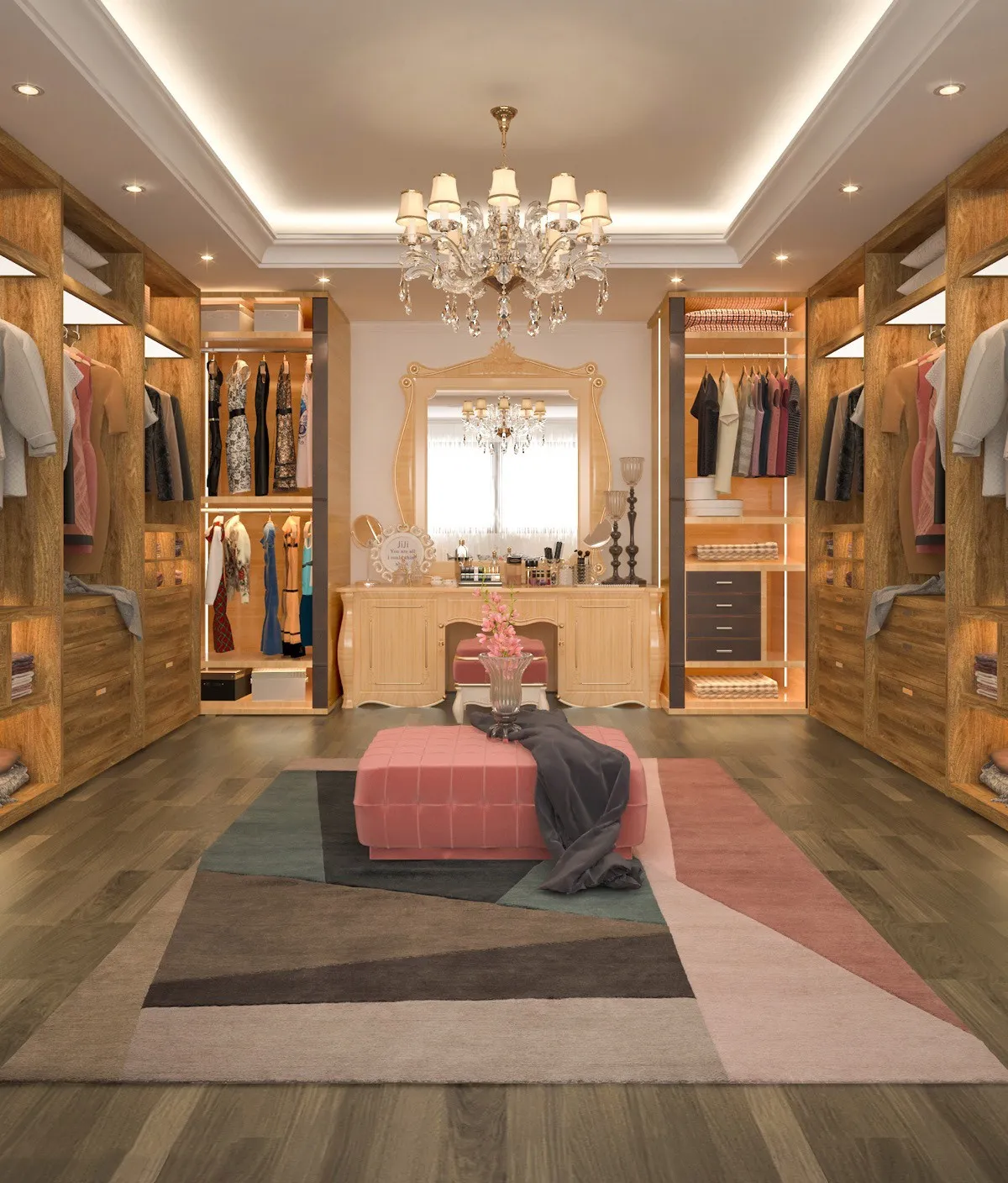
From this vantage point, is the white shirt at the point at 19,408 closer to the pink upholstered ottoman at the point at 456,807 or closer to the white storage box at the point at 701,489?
the pink upholstered ottoman at the point at 456,807

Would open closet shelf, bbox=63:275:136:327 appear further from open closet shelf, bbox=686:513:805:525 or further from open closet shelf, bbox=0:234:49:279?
open closet shelf, bbox=686:513:805:525

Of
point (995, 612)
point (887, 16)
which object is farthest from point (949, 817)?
point (887, 16)

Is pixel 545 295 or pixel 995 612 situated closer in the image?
pixel 995 612

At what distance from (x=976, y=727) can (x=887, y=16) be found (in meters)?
2.89

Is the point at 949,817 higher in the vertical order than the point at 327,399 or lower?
lower

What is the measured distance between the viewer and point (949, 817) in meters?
3.90

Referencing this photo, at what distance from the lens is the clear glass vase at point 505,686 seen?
147 inches

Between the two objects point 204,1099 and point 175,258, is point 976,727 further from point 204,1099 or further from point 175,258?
point 175,258

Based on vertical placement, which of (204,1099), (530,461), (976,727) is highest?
(530,461)

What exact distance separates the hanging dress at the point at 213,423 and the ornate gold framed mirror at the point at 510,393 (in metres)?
1.36

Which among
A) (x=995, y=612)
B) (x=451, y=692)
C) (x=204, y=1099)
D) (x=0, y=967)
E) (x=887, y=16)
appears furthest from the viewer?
(x=451, y=692)

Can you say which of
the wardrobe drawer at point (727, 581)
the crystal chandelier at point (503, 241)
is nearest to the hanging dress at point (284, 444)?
the crystal chandelier at point (503, 241)

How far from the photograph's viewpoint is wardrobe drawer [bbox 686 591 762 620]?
6523 mm

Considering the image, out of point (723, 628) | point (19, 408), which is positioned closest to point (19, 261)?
point (19, 408)
